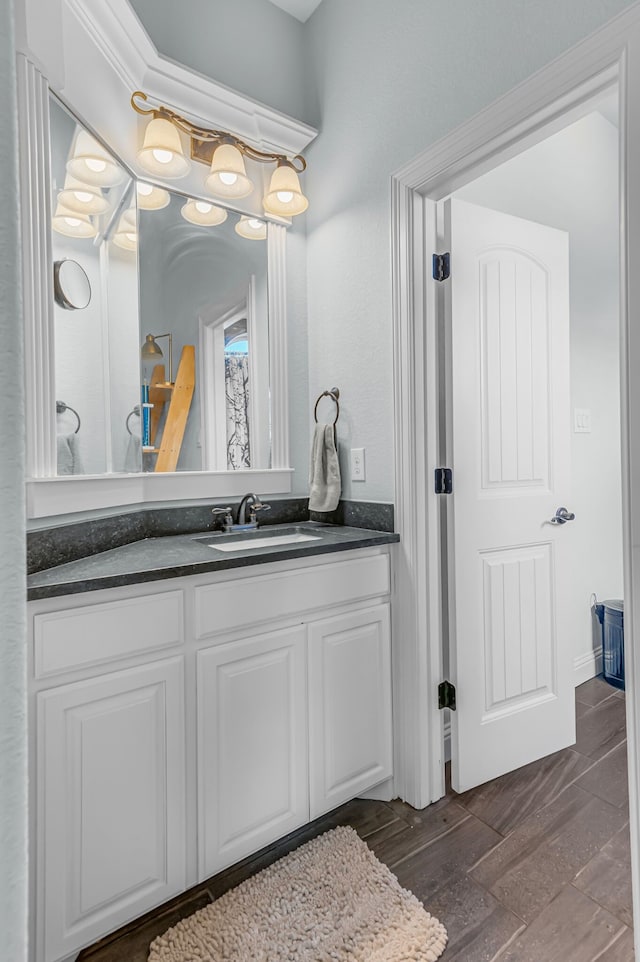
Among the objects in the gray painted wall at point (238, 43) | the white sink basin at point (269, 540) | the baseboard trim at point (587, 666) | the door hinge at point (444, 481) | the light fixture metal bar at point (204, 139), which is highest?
the gray painted wall at point (238, 43)

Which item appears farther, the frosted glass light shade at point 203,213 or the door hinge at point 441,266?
the frosted glass light shade at point 203,213

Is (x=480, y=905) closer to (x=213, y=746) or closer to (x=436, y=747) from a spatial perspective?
(x=436, y=747)

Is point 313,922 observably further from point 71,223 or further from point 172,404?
point 71,223

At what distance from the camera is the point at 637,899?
110cm

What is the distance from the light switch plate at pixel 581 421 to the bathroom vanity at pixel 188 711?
1379mm

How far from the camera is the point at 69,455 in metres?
1.40

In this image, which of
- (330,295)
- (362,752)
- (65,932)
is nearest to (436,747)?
(362,752)

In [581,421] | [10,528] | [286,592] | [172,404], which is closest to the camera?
[10,528]

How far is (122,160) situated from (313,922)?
2.29 m

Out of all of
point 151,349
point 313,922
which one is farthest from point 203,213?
point 313,922

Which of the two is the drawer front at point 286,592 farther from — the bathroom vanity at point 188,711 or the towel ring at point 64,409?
the towel ring at point 64,409

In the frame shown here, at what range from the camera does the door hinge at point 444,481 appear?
1.71 m

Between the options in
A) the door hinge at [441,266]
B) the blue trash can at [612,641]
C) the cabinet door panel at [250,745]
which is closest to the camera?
the cabinet door panel at [250,745]

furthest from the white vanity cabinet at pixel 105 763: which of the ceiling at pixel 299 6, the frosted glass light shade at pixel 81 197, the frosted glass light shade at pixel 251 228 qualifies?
the ceiling at pixel 299 6
